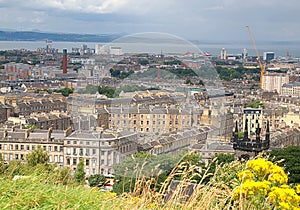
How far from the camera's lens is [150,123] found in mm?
4715

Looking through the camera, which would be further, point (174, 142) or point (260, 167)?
point (174, 142)

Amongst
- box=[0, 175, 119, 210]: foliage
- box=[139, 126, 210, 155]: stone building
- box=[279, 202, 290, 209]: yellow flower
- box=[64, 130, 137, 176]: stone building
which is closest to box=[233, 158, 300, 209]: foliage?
box=[279, 202, 290, 209]: yellow flower

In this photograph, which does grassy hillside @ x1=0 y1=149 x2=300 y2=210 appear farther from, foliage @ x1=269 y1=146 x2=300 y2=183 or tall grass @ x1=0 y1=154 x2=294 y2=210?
foliage @ x1=269 y1=146 x2=300 y2=183

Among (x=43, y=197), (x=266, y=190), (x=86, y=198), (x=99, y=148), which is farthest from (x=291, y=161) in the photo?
(x=43, y=197)

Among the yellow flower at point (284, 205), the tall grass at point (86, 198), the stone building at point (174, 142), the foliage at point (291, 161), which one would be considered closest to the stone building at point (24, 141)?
the foliage at point (291, 161)

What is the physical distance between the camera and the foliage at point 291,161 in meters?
9.09

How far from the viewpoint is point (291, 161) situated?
392 inches

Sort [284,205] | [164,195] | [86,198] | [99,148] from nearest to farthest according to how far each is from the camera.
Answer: [86,198] → [164,195] → [284,205] → [99,148]

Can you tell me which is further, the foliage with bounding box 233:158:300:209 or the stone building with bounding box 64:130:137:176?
the stone building with bounding box 64:130:137:176

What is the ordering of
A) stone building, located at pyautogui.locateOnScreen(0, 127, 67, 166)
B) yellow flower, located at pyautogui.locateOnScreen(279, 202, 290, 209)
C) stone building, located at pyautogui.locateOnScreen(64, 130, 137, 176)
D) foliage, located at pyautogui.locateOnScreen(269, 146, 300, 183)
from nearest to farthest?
yellow flower, located at pyautogui.locateOnScreen(279, 202, 290, 209) → stone building, located at pyautogui.locateOnScreen(64, 130, 137, 176) → foliage, located at pyautogui.locateOnScreen(269, 146, 300, 183) → stone building, located at pyautogui.locateOnScreen(0, 127, 67, 166)

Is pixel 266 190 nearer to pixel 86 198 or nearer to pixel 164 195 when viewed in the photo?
pixel 164 195

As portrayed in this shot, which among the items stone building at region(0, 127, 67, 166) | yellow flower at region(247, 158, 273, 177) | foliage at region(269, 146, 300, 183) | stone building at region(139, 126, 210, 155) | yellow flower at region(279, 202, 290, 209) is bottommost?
stone building at region(0, 127, 67, 166)

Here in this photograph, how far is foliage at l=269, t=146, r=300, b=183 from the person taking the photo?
909 cm

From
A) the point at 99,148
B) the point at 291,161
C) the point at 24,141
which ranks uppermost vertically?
the point at 99,148
